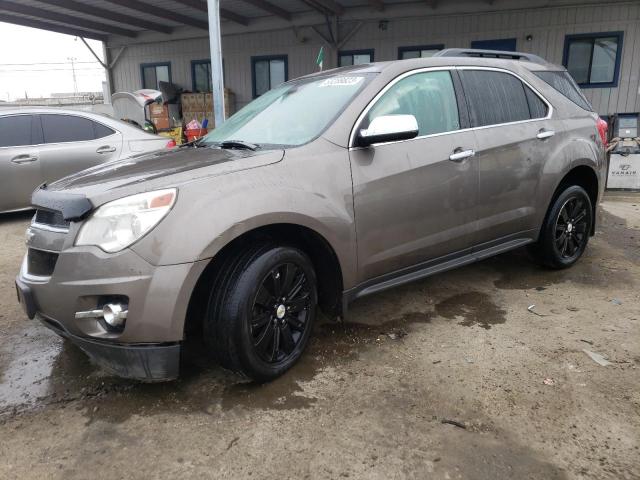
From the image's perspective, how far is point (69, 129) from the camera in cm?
646

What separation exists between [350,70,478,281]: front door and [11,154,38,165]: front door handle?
507cm

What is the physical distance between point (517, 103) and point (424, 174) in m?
1.30

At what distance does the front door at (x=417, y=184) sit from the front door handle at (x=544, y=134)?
0.78 m

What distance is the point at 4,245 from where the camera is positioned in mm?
5398

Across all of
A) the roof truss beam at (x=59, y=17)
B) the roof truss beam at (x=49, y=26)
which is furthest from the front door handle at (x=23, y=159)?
the roof truss beam at (x=49, y=26)

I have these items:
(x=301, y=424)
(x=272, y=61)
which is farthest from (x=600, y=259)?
(x=272, y=61)

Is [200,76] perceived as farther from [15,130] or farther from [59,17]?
[15,130]

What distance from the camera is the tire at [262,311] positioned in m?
2.40

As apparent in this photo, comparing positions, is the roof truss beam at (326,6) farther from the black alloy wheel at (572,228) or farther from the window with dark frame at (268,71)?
the black alloy wheel at (572,228)

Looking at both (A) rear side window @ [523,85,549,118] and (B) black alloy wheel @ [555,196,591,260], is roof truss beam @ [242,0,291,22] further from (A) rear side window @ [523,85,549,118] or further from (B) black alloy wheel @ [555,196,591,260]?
(B) black alloy wheel @ [555,196,591,260]

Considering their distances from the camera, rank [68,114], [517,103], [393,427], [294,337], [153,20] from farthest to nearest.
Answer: [153,20], [68,114], [517,103], [294,337], [393,427]

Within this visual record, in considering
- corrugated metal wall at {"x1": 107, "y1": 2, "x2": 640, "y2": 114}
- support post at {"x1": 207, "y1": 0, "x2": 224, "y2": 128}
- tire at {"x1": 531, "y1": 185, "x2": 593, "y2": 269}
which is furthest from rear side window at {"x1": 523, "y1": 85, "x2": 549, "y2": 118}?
corrugated metal wall at {"x1": 107, "y1": 2, "x2": 640, "y2": 114}

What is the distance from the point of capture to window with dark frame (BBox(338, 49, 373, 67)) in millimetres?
13151

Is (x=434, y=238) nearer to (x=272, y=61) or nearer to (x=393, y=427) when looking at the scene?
(x=393, y=427)
